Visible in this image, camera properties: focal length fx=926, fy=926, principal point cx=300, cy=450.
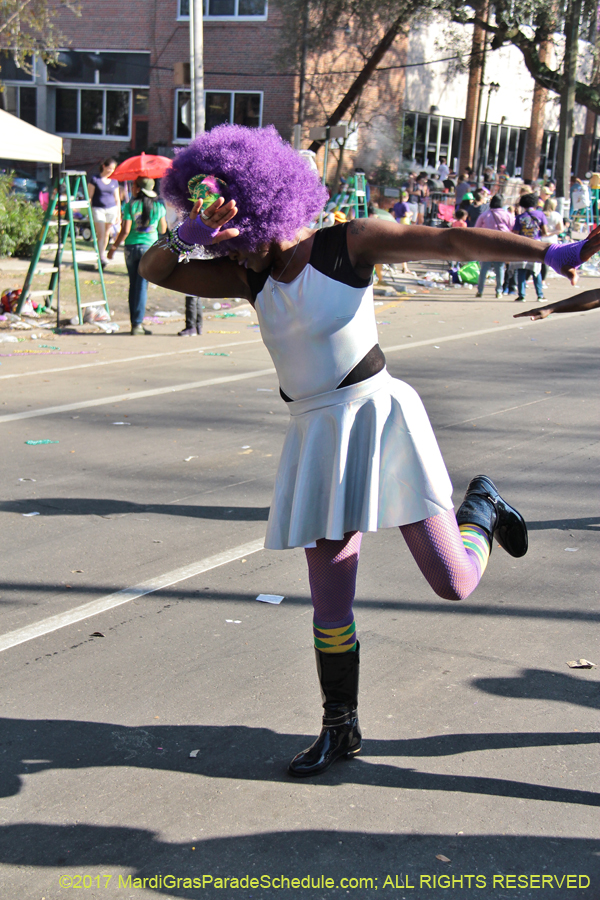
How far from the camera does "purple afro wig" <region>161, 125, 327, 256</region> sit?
2816mm

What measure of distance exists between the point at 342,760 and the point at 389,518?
0.86 meters

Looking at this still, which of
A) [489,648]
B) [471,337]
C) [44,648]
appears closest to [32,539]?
[44,648]

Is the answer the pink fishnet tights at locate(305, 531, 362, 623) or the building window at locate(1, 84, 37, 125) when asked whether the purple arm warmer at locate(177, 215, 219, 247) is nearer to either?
the pink fishnet tights at locate(305, 531, 362, 623)

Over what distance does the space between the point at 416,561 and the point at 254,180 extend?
1.31m

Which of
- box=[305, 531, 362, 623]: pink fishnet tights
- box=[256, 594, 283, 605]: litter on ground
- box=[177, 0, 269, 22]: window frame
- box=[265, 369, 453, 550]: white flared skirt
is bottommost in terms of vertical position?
box=[256, 594, 283, 605]: litter on ground

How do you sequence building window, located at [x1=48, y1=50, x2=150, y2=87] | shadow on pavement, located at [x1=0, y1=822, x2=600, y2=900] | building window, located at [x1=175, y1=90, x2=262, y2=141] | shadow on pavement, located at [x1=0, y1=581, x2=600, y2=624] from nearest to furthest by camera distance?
shadow on pavement, located at [x1=0, y1=822, x2=600, y2=900] → shadow on pavement, located at [x1=0, y1=581, x2=600, y2=624] → building window, located at [x1=175, y1=90, x2=262, y2=141] → building window, located at [x1=48, y1=50, x2=150, y2=87]

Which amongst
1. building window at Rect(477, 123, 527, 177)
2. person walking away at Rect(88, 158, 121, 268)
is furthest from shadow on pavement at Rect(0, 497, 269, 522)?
building window at Rect(477, 123, 527, 177)

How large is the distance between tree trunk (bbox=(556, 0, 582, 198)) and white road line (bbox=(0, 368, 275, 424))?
20.3 metres

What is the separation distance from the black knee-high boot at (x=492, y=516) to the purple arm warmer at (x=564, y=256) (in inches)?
45.9

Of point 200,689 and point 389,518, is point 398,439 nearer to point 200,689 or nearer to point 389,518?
point 389,518

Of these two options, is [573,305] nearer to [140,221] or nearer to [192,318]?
[140,221]

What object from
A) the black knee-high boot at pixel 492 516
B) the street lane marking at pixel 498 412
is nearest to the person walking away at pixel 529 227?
the street lane marking at pixel 498 412

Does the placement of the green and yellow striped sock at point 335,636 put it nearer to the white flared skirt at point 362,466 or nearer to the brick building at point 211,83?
the white flared skirt at point 362,466

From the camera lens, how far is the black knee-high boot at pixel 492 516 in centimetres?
353
